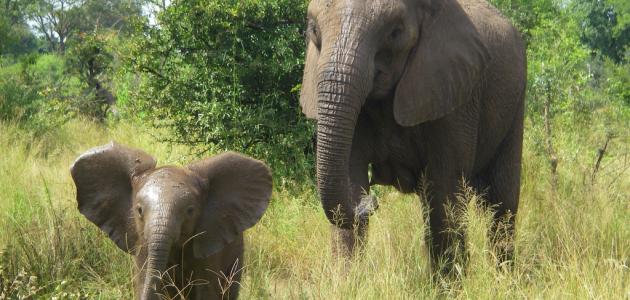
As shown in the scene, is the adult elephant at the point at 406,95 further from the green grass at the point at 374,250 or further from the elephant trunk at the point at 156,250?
the elephant trunk at the point at 156,250

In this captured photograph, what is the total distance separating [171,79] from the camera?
7043 millimetres

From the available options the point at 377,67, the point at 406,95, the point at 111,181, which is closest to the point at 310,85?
the point at 377,67

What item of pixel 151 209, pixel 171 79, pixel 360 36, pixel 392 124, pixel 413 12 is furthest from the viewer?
pixel 171 79

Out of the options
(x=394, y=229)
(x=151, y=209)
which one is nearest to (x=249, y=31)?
(x=394, y=229)

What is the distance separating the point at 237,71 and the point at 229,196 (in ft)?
9.54

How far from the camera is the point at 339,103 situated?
3656 millimetres

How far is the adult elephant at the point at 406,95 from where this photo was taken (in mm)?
3699

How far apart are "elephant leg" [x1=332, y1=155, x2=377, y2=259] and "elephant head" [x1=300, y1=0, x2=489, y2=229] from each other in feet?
0.29

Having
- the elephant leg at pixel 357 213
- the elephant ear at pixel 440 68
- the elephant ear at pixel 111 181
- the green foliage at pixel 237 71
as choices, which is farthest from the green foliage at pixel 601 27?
the elephant ear at pixel 111 181

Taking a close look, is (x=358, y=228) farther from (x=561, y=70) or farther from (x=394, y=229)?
(x=561, y=70)

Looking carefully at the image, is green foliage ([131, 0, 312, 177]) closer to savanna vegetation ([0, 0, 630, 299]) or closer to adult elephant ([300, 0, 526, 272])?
savanna vegetation ([0, 0, 630, 299])

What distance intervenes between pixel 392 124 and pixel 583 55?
5015 millimetres

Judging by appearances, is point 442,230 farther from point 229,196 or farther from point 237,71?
point 237,71

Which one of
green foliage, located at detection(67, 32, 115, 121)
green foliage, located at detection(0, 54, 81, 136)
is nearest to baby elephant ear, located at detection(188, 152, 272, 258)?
green foliage, located at detection(0, 54, 81, 136)
